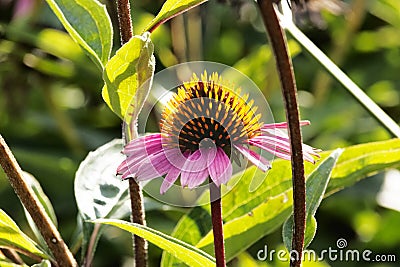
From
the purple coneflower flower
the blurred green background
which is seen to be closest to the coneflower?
the purple coneflower flower

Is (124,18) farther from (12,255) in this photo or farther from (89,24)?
(12,255)

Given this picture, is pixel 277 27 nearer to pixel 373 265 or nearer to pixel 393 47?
pixel 373 265

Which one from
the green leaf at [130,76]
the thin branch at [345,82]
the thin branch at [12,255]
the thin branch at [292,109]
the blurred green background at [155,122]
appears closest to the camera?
the thin branch at [292,109]

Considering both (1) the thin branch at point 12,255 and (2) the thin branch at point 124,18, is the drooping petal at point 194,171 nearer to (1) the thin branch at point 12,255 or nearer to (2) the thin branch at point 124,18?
(2) the thin branch at point 124,18

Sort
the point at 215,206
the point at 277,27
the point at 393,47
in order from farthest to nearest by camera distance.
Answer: the point at 393,47 → the point at 215,206 → the point at 277,27

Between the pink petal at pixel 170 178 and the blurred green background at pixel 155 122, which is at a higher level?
the blurred green background at pixel 155 122

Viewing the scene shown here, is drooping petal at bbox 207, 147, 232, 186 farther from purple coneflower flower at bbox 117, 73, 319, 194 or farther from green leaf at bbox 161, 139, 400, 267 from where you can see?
green leaf at bbox 161, 139, 400, 267

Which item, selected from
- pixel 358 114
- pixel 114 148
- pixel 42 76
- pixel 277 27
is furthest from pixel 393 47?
pixel 277 27

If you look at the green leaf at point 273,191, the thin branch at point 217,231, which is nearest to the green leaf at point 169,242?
the thin branch at point 217,231
